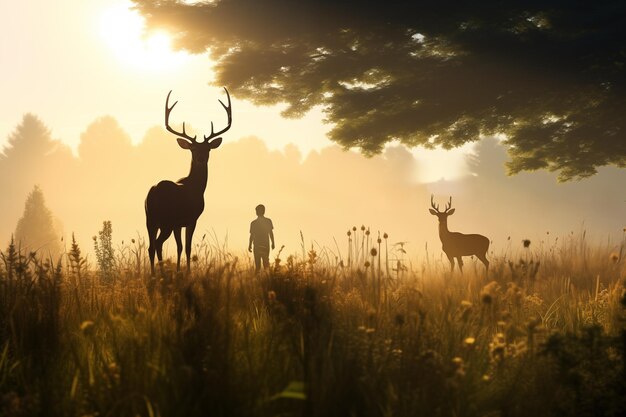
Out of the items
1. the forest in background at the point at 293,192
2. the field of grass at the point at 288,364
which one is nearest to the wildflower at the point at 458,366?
the field of grass at the point at 288,364

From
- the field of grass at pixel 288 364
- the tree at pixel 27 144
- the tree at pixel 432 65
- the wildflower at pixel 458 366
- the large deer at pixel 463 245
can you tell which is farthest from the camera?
the tree at pixel 27 144

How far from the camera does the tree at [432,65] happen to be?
1155 centimetres

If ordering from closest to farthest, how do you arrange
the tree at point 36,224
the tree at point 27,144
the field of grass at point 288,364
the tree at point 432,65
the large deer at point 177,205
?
the field of grass at point 288,364 < the large deer at point 177,205 < the tree at point 432,65 < the tree at point 36,224 < the tree at point 27,144

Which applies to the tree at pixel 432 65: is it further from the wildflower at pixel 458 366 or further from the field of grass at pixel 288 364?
the wildflower at pixel 458 366

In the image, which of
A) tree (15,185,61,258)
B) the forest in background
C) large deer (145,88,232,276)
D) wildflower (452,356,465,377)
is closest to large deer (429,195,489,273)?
large deer (145,88,232,276)

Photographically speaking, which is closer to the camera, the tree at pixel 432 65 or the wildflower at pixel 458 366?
the wildflower at pixel 458 366

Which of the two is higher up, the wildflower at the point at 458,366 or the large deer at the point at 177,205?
the large deer at the point at 177,205

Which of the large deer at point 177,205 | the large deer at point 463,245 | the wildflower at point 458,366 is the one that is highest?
the large deer at point 177,205

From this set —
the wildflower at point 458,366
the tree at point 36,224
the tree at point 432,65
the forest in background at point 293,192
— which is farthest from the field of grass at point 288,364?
the forest in background at point 293,192

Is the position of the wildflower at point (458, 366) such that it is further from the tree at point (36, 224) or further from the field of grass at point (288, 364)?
the tree at point (36, 224)

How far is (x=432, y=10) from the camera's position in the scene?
1118 centimetres

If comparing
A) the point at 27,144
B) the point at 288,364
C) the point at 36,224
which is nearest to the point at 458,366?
the point at 288,364

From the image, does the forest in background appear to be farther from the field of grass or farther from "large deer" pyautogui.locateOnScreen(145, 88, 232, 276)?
the field of grass

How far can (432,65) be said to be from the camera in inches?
507
